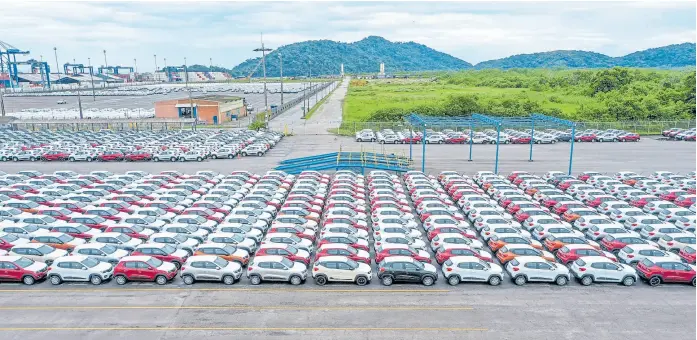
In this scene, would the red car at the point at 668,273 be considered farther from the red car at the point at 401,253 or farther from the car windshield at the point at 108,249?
the car windshield at the point at 108,249

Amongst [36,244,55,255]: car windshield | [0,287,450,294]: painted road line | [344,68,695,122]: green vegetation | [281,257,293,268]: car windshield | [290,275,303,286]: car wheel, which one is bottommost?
[0,287,450,294]: painted road line

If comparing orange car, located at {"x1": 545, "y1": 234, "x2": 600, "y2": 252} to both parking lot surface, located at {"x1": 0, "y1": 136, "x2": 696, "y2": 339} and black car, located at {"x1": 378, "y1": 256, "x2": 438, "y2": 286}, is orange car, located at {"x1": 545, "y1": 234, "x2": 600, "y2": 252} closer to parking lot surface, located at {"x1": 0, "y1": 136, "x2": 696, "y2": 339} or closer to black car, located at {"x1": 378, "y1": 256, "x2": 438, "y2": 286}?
parking lot surface, located at {"x1": 0, "y1": 136, "x2": 696, "y2": 339}

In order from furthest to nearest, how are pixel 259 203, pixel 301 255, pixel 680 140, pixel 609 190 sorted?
pixel 680 140, pixel 609 190, pixel 259 203, pixel 301 255

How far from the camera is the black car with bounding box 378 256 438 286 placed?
1908 centimetres

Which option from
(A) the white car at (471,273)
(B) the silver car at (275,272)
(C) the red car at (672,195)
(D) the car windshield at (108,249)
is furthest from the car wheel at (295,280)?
(C) the red car at (672,195)

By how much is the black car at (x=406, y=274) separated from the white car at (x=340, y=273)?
0.63 metres

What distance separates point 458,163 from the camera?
1802 inches

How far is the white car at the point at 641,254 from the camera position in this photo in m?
20.2

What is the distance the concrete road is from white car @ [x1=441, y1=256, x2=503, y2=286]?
914 inches

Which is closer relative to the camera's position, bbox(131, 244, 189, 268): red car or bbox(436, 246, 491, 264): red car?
bbox(131, 244, 189, 268): red car

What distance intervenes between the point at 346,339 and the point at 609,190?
82.7 feet

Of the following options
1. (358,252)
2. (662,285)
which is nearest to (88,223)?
(358,252)

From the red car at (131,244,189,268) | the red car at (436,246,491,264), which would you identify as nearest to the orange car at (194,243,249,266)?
the red car at (131,244,189,268)

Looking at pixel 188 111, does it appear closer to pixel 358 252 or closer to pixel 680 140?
pixel 358 252
